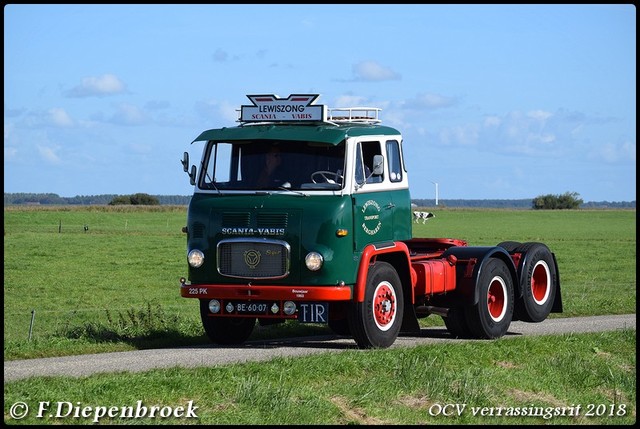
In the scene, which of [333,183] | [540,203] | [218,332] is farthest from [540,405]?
[540,203]

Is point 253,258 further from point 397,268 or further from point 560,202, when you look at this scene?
point 560,202

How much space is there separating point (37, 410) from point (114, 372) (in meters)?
2.46

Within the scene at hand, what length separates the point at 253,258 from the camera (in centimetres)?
1727

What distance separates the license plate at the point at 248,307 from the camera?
17406 mm

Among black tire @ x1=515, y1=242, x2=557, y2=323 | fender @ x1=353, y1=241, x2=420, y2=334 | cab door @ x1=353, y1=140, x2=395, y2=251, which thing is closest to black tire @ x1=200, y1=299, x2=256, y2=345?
fender @ x1=353, y1=241, x2=420, y2=334

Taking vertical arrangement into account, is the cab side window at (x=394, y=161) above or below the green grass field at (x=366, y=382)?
above

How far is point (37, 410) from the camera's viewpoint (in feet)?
39.3

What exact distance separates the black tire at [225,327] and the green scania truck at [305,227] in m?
0.02

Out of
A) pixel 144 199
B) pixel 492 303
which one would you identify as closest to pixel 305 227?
pixel 492 303

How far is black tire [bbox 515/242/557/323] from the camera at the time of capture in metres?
20.8

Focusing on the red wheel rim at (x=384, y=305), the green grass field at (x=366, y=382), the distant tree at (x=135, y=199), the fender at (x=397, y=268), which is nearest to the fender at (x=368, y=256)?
the fender at (x=397, y=268)

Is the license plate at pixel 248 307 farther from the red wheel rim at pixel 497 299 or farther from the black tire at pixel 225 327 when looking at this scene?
the red wheel rim at pixel 497 299

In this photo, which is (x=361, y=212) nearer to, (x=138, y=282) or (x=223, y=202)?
(x=223, y=202)

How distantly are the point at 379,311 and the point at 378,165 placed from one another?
2136 millimetres
